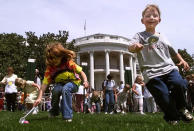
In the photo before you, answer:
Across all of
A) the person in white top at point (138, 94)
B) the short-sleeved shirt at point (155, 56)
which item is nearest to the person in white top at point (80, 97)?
the person in white top at point (138, 94)

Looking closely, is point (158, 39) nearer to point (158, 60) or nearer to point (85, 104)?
point (158, 60)

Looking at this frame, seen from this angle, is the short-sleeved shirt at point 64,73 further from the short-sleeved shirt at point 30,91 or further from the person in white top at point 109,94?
the person in white top at point 109,94

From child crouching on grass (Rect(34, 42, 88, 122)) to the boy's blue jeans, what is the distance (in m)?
1.41

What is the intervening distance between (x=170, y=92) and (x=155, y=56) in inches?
25.7

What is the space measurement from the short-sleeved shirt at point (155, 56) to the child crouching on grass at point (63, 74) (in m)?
1.21

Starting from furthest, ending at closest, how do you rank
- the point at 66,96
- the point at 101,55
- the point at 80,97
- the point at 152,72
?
the point at 101,55 < the point at 80,97 < the point at 66,96 < the point at 152,72

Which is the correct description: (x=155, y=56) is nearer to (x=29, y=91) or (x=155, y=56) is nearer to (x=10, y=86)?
(x=29, y=91)

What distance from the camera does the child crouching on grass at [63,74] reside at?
5.18m

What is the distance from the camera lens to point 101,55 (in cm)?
5716

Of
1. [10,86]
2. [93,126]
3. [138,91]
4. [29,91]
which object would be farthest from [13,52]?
[93,126]

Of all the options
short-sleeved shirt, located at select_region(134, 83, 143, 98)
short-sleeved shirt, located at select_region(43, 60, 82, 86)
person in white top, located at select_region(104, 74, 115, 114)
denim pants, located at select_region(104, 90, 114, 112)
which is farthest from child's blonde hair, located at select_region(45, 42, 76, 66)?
denim pants, located at select_region(104, 90, 114, 112)

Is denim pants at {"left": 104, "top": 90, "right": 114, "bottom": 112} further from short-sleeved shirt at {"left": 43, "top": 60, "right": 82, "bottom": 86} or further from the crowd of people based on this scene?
short-sleeved shirt at {"left": 43, "top": 60, "right": 82, "bottom": 86}

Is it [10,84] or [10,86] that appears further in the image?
[10,86]

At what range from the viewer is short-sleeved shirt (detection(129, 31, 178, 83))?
4.40 m
